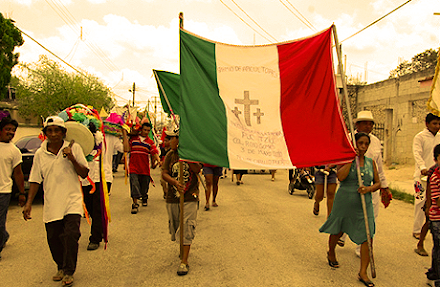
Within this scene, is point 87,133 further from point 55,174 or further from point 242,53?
point 242,53

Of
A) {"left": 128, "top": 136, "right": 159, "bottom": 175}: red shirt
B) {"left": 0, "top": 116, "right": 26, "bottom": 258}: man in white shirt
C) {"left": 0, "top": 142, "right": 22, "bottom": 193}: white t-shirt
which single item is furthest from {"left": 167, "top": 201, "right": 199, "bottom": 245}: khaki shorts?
{"left": 128, "top": 136, "right": 159, "bottom": 175}: red shirt

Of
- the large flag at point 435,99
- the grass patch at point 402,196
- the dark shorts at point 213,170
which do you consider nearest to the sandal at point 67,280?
the dark shorts at point 213,170

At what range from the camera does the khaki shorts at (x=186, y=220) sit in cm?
457

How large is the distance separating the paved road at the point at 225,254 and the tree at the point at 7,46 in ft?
41.0

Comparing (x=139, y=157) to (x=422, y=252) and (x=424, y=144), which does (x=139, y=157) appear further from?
(x=422, y=252)

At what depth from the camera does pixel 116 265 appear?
476cm

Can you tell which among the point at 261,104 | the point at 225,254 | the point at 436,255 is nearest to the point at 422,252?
the point at 436,255

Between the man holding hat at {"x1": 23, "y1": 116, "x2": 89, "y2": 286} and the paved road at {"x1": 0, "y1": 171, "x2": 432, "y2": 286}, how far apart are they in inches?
15.0

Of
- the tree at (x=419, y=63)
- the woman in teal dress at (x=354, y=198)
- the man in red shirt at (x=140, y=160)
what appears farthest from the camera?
the tree at (x=419, y=63)

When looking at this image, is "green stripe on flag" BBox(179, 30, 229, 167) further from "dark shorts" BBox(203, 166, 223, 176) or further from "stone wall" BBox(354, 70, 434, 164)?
"stone wall" BBox(354, 70, 434, 164)

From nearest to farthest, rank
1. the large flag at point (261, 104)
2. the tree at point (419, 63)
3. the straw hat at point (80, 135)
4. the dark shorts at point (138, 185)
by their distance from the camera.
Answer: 1. the large flag at point (261, 104)
2. the straw hat at point (80, 135)
3. the dark shorts at point (138, 185)
4. the tree at point (419, 63)

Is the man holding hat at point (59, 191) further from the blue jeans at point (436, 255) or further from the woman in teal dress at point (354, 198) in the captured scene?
the blue jeans at point (436, 255)


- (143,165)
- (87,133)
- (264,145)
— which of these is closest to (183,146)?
(264,145)

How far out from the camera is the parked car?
29.4 ft
